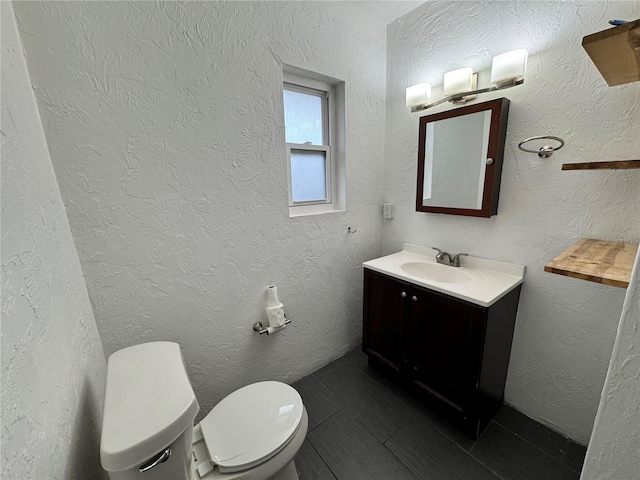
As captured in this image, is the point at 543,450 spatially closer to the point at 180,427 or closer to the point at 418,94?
the point at 180,427

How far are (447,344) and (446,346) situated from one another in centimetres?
1

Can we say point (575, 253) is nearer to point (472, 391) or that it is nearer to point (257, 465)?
point (472, 391)

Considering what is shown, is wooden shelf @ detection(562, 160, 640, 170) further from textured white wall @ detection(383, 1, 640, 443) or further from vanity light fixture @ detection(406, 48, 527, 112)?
vanity light fixture @ detection(406, 48, 527, 112)

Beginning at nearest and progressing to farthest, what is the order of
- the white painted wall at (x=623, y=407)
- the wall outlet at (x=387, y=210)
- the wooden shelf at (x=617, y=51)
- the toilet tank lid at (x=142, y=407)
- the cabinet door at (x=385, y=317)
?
the white painted wall at (x=623, y=407) → the toilet tank lid at (x=142, y=407) → the wooden shelf at (x=617, y=51) → the cabinet door at (x=385, y=317) → the wall outlet at (x=387, y=210)

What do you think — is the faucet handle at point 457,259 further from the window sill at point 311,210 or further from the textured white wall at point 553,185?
the window sill at point 311,210

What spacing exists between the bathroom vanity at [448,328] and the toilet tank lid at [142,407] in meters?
1.12

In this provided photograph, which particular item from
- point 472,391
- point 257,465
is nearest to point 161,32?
point 257,465

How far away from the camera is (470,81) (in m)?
1.40

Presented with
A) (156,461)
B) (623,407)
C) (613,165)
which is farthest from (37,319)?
(613,165)

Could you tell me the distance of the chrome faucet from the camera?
1.60 m

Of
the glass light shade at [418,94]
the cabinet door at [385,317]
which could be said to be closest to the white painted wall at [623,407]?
the cabinet door at [385,317]

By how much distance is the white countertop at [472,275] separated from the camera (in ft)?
4.01

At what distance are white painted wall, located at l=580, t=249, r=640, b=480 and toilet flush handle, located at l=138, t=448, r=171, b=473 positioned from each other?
95cm

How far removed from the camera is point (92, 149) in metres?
0.95
